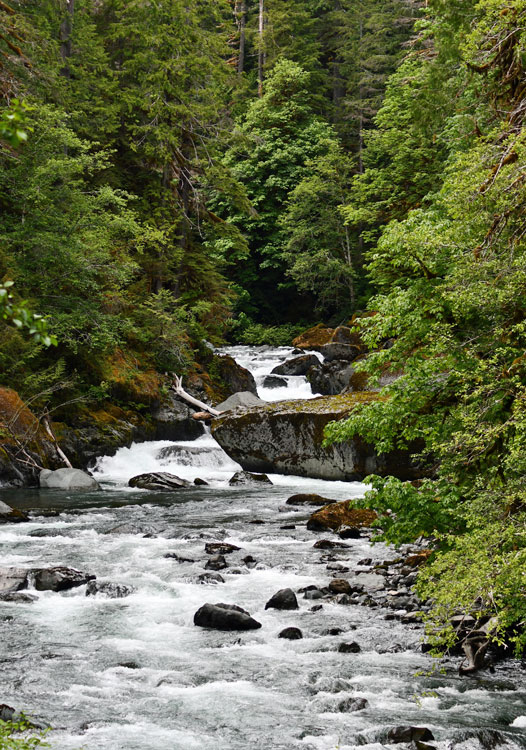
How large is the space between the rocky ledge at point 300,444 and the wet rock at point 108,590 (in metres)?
7.86

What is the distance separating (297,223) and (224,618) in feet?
106

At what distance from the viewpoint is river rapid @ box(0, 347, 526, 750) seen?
5.57 meters

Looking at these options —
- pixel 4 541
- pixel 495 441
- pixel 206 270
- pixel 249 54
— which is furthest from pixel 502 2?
pixel 249 54

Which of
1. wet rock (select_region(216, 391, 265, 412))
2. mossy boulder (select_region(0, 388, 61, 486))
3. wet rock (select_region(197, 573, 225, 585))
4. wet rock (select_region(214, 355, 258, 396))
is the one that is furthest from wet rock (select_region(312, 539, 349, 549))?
wet rock (select_region(214, 355, 258, 396))

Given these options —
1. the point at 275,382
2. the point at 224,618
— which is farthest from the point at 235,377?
the point at 224,618

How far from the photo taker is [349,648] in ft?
23.8

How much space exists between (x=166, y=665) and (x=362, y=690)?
6.47 feet

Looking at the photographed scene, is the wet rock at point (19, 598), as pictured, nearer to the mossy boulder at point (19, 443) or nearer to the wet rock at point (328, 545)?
the wet rock at point (328, 545)

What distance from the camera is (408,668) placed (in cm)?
686

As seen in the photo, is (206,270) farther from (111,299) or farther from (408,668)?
(408,668)

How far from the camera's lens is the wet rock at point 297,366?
93.0 feet

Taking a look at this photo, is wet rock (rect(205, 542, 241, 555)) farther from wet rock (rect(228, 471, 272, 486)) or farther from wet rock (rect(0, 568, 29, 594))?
wet rock (rect(228, 471, 272, 486))

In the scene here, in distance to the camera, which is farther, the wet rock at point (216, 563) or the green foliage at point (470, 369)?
the wet rock at point (216, 563)

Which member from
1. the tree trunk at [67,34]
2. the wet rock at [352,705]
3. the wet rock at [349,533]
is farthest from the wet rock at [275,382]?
the wet rock at [352,705]
